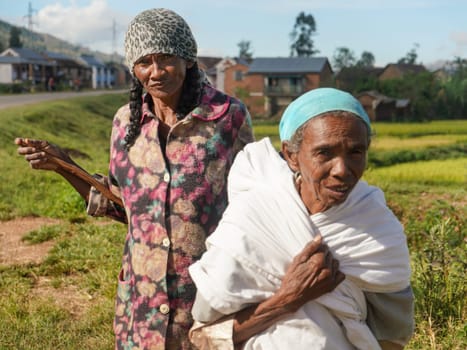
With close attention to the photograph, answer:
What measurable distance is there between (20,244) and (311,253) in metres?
6.04

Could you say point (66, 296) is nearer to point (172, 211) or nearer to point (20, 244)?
point (20, 244)

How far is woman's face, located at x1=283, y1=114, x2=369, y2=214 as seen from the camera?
1491mm

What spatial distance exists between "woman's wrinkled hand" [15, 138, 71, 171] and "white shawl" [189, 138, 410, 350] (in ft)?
3.63

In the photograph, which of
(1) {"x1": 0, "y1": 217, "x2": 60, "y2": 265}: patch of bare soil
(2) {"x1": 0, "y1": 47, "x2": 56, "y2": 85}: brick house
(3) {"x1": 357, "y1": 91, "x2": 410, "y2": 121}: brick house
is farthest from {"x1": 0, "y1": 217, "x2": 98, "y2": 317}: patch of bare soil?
(2) {"x1": 0, "y1": 47, "x2": 56, "y2": 85}: brick house

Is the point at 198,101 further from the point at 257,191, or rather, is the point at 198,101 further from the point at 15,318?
the point at 15,318

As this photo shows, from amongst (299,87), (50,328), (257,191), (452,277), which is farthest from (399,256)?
(299,87)

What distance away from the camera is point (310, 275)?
1519 millimetres

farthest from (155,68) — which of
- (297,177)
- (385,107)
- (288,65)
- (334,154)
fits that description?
(288,65)

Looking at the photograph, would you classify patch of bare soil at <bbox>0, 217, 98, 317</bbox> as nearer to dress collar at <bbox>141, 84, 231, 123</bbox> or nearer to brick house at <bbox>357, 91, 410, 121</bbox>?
dress collar at <bbox>141, 84, 231, 123</bbox>

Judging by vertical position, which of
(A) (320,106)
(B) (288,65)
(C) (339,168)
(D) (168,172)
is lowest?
(D) (168,172)

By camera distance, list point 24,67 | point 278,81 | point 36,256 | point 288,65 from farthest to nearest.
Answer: point 24,67, point 288,65, point 278,81, point 36,256

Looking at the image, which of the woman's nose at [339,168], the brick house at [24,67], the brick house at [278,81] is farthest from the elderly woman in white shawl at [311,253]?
the brick house at [24,67]

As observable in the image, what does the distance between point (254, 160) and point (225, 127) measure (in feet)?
2.03

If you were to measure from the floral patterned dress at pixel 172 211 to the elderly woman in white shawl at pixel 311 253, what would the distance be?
603mm
